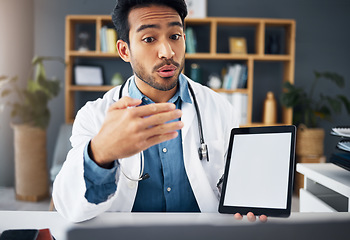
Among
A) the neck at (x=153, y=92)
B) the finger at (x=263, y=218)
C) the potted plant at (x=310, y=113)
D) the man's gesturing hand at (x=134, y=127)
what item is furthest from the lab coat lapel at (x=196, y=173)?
the potted plant at (x=310, y=113)

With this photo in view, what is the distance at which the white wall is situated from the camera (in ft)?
10.1

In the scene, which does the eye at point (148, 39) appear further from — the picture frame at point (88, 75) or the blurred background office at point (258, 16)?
the blurred background office at point (258, 16)

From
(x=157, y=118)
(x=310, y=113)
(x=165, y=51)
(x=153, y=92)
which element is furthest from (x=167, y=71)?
(x=310, y=113)

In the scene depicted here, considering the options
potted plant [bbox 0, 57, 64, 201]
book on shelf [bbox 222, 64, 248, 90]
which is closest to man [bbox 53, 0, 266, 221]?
potted plant [bbox 0, 57, 64, 201]

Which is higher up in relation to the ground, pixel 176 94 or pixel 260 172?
pixel 176 94

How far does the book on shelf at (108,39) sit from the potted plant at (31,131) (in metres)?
0.61

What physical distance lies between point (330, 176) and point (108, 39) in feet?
8.51

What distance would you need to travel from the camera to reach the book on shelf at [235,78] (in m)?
3.18

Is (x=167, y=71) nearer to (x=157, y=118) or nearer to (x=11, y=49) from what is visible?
(x=157, y=118)

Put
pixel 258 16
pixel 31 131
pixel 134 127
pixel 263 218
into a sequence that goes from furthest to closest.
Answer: pixel 258 16 < pixel 31 131 < pixel 263 218 < pixel 134 127

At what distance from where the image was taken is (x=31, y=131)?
2.82m

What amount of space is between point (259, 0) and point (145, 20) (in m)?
2.89

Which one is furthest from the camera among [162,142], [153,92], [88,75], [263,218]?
[88,75]

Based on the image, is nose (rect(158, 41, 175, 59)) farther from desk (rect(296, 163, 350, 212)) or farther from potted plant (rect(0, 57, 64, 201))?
potted plant (rect(0, 57, 64, 201))
